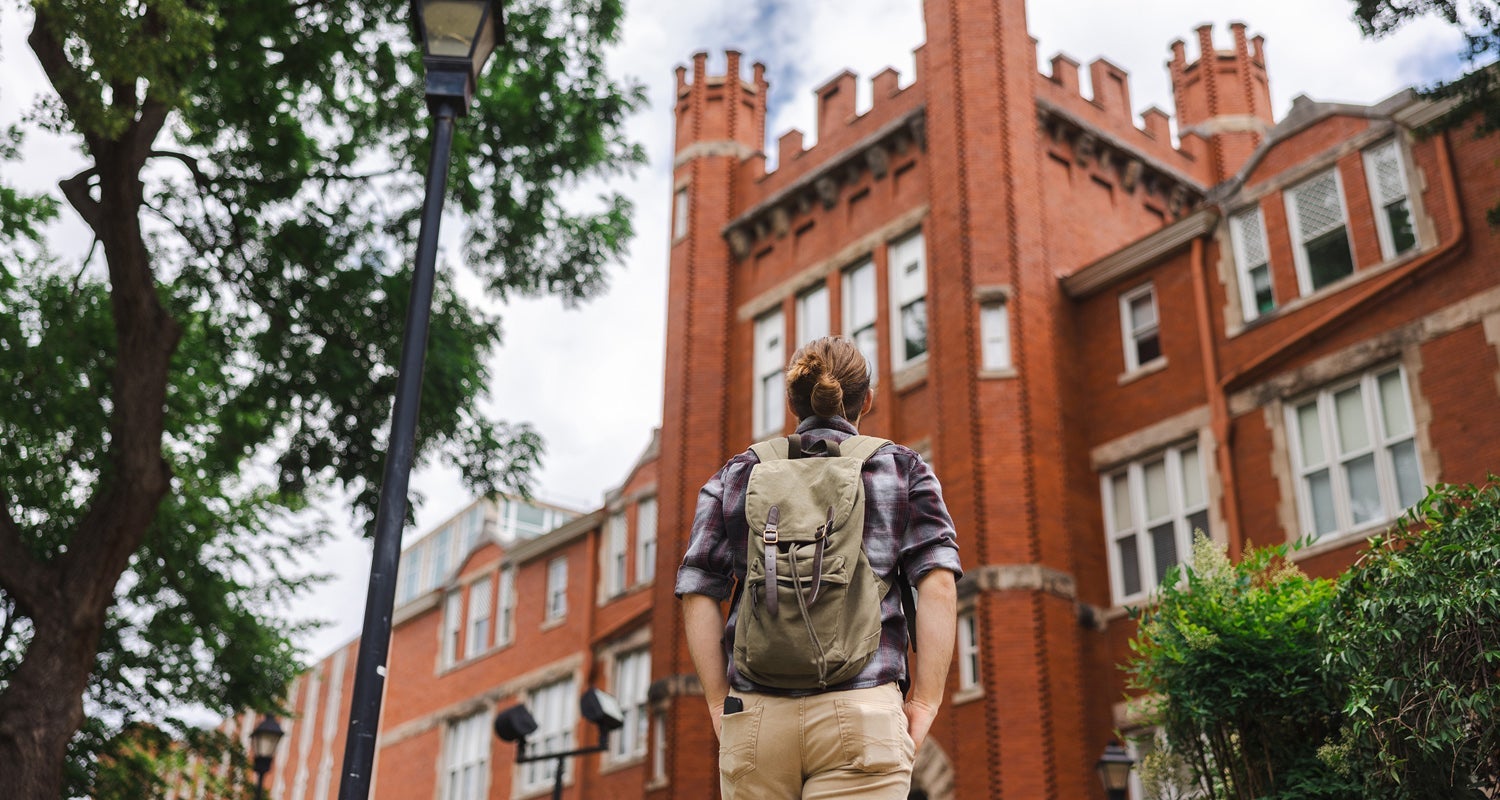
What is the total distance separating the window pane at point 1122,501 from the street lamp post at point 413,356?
1490cm

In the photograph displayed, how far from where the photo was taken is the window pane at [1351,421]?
19016 mm

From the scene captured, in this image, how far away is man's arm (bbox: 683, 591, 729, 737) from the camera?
12.9ft

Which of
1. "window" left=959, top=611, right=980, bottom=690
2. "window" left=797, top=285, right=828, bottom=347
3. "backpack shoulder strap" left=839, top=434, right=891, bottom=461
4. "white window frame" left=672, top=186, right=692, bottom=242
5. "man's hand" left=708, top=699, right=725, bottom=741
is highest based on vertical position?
"white window frame" left=672, top=186, right=692, bottom=242

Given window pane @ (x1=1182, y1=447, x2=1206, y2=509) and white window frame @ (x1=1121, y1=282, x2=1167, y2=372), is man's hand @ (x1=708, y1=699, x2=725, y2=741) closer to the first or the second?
window pane @ (x1=1182, y1=447, x2=1206, y2=509)

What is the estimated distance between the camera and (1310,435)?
64.6 feet

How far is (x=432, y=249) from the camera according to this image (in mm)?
8602

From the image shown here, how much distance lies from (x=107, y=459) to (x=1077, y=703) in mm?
12885

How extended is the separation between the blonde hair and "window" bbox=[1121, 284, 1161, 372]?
18.8 m

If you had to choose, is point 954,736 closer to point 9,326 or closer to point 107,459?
point 107,459

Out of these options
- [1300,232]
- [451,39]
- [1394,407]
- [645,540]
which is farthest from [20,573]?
[645,540]

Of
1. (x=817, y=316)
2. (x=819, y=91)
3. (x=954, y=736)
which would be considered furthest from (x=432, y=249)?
(x=819, y=91)

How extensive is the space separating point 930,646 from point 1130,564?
61.1 feet

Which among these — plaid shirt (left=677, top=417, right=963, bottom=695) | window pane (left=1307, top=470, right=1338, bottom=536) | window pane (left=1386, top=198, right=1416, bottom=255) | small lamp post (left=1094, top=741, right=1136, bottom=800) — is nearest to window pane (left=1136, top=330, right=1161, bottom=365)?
window pane (left=1307, top=470, right=1338, bottom=536)

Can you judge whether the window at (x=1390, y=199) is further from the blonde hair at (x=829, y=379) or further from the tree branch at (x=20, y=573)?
the blonde hair at (x=829, y=379)
